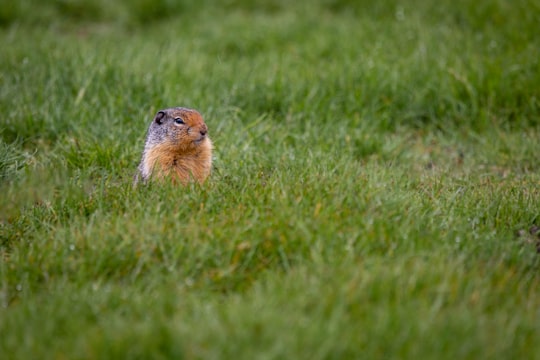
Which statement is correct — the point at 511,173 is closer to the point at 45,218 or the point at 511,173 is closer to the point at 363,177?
the point at 363,177

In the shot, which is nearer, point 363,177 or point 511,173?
point 363,177

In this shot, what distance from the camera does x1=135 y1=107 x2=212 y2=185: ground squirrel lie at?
164 inches

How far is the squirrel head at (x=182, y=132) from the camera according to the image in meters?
4.17

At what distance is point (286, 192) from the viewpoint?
3510 mm

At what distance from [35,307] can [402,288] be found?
1575 mm

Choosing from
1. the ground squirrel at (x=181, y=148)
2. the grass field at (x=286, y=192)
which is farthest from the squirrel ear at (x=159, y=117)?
the grass field at (x=286, y=192)

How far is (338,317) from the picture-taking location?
2.51 metres

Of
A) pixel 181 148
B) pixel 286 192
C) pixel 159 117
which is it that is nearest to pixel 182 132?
pixel 181 148

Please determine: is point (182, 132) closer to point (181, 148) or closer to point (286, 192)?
point (181, 148)

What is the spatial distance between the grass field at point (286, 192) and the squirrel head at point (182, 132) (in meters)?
0.33

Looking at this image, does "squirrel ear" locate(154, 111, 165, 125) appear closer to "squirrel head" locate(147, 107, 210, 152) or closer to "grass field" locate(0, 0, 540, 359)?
"squirrel head" locate(147, 107, 210, 152)

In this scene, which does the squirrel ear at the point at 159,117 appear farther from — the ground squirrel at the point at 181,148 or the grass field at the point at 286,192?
the grass field at the point at 286,192

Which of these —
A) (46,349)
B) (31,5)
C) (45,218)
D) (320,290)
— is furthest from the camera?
(31,5)

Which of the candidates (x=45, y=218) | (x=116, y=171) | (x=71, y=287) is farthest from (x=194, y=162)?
(x=71, y=287)
